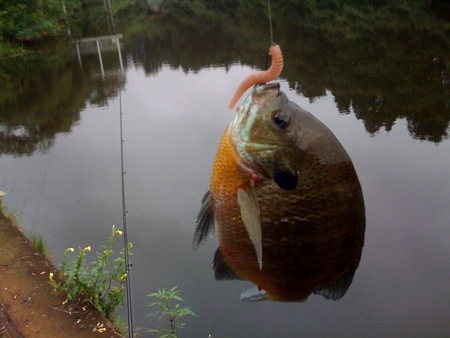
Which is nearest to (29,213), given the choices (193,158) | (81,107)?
(193,158)

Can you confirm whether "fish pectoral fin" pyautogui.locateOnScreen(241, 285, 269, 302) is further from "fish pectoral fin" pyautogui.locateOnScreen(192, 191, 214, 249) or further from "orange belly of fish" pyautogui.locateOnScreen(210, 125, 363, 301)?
"fish pectoral fin" pyautogui.locateOnScreen(192, 191, 214, 249)

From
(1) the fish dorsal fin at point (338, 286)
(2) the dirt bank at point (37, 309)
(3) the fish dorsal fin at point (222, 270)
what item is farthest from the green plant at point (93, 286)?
(1) the fish dorsal fin at point (338, 286)

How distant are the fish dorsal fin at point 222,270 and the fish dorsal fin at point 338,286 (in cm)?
27

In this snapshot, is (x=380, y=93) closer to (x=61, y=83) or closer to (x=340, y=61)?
(x=340, y=61)

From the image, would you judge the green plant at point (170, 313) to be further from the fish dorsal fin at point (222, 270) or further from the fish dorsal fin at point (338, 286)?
the fish dorsal fin at point (338, 286)

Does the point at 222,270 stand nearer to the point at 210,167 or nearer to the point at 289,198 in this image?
the point at 289,198

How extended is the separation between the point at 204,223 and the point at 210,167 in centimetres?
613

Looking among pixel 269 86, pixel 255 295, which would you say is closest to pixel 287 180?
pixel 269 86

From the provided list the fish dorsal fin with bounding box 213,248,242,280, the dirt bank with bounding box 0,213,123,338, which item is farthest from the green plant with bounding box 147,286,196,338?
the fish dorsal fin with bounding box 213,248,242,280

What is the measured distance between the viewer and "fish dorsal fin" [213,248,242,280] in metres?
1.43

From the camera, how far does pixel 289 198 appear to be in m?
1.24

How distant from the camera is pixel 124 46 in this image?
73.8 ft

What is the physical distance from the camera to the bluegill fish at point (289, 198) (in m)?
1.22

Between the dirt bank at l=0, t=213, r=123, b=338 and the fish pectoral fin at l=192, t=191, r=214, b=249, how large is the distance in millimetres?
2558
